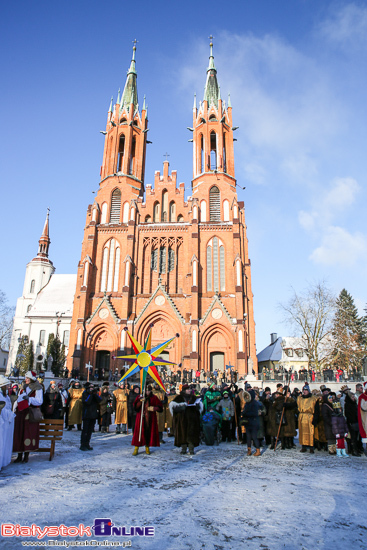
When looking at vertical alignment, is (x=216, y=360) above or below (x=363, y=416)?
above

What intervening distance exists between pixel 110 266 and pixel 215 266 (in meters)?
10.3

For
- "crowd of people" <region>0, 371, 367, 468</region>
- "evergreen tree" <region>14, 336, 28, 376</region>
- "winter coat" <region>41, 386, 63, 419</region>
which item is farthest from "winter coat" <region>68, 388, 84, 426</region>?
"evergreen tree" <region>14, 336, 28, 376</region>

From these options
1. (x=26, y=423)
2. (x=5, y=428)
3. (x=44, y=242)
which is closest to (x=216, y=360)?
(x=26, y=423)

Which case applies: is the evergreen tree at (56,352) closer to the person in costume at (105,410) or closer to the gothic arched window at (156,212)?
the gothic arched window at (156,212)

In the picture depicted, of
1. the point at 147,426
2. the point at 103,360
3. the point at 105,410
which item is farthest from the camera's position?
the point at 103,360

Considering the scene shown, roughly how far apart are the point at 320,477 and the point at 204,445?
476 cm

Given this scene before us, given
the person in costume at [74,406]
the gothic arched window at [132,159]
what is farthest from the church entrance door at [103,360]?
the person in costume at [74,406]

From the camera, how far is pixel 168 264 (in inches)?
1457

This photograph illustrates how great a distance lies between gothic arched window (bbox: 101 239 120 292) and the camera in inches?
1427

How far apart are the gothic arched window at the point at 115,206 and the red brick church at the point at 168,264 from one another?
0.35 feet

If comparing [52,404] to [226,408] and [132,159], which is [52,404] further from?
[132,159]

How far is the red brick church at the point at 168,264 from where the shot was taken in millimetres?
33312

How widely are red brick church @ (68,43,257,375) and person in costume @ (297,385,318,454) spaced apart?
71.5 feet

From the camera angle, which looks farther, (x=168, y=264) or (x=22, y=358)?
(x=22, y=358)
